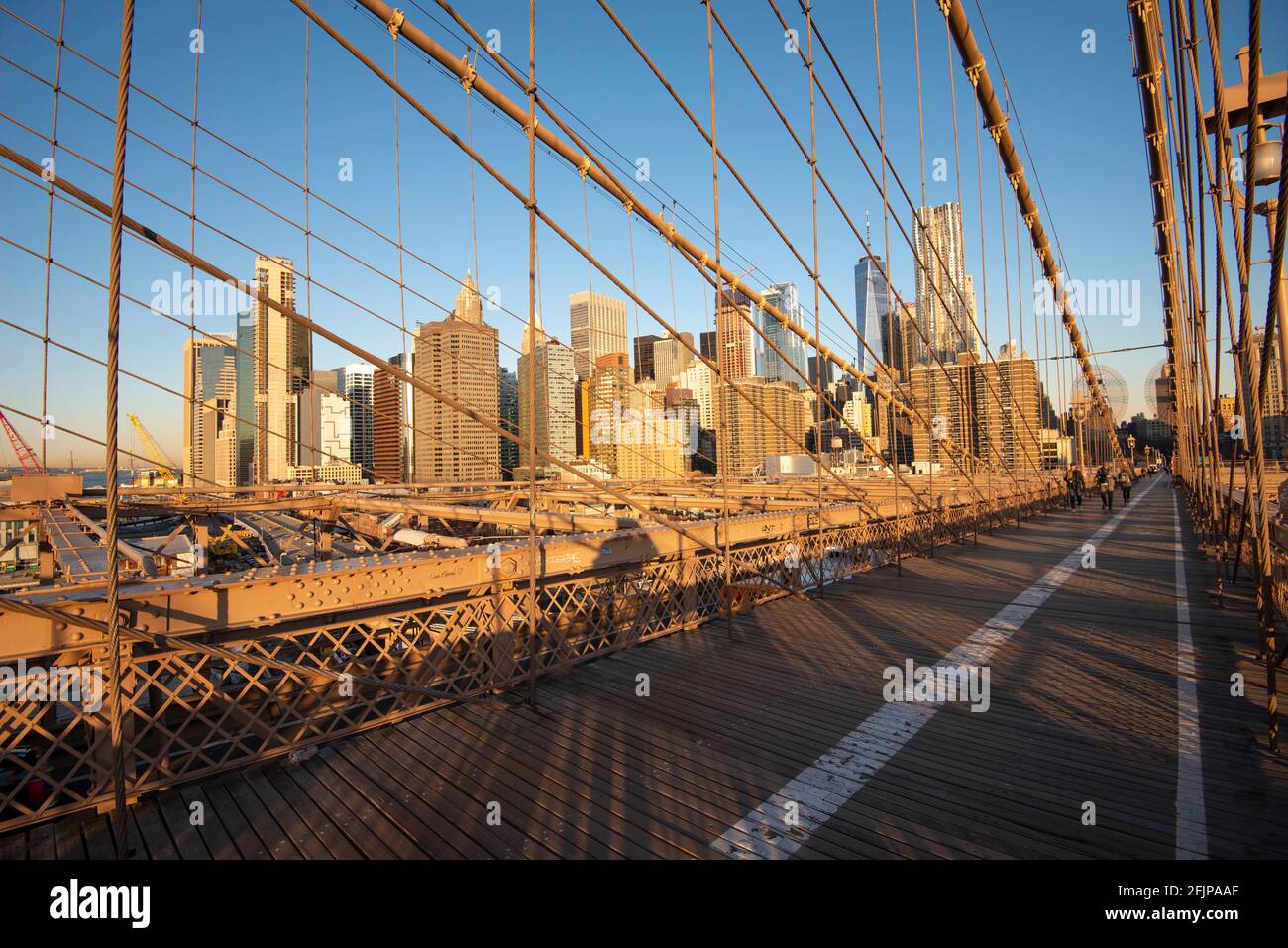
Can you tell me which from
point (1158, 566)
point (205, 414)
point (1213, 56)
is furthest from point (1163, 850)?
point (205, 414)

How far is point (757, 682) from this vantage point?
6.60 m

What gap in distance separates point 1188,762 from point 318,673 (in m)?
6.23

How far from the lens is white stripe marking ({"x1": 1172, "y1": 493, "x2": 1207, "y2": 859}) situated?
3595 mm

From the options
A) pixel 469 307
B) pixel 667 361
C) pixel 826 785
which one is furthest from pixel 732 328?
pixel 667 361

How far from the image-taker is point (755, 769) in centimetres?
467

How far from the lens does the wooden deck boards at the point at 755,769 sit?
373 cm
